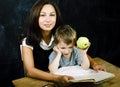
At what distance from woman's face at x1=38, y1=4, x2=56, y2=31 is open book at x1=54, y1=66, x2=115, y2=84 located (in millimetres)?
446

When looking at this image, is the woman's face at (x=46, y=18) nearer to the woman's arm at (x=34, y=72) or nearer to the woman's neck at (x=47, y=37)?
the woman's neck at (x=47, y=37)

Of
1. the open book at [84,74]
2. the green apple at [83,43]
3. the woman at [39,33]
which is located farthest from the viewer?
the woman at [39,33]

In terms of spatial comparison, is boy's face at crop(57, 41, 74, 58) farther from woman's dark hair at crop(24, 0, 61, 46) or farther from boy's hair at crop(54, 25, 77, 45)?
woman's dark hair at crop(24, 0, 61, 46)

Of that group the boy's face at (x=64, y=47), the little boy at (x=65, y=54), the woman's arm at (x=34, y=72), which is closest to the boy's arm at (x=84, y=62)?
the little boy at (x=65, y=54)

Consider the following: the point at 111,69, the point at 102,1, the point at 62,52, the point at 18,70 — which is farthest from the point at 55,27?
the point at 102,1

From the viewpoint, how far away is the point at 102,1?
389cm

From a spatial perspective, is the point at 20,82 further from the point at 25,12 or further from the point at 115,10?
the point at 115,10

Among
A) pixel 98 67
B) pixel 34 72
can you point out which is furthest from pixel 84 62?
pixel 34 72

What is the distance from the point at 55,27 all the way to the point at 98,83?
812mm

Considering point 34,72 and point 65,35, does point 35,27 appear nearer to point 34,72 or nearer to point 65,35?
point 65,35

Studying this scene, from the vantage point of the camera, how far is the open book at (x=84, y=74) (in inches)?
80.8

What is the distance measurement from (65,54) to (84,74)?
0.28 metres

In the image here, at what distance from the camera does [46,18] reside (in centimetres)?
256

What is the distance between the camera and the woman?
250 cm
